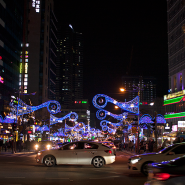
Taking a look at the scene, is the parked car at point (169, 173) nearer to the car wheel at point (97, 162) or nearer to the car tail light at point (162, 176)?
the car tail light at point (162, 176)

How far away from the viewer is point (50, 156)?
18.6 m

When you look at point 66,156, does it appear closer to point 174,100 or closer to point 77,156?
point 77,156

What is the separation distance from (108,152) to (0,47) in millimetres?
55197

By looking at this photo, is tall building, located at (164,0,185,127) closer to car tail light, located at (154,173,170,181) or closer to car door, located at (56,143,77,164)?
car door, located at (56,143,77,164)

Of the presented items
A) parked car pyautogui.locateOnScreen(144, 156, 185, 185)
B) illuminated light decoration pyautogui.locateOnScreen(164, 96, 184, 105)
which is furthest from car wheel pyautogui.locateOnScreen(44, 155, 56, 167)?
illuminated light decoration pyautogui.locateOnScreen(164, 96, 184, 105)

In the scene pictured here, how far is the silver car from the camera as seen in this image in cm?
1842

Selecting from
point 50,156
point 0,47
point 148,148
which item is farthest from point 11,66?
point 50,156

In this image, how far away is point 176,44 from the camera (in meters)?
69.2

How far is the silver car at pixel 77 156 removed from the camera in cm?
1842

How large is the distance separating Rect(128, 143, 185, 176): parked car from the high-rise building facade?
174ft

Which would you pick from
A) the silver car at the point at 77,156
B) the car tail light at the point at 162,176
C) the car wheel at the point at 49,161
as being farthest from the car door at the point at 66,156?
the car tail light at the point at 162,176

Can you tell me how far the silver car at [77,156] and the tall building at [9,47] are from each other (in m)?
51.0

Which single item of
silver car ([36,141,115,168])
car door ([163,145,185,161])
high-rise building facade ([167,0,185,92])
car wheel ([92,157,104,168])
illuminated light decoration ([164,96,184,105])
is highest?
high-rise building facade ([167,0,185,92])

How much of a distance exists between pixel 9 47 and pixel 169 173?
7206 cm
